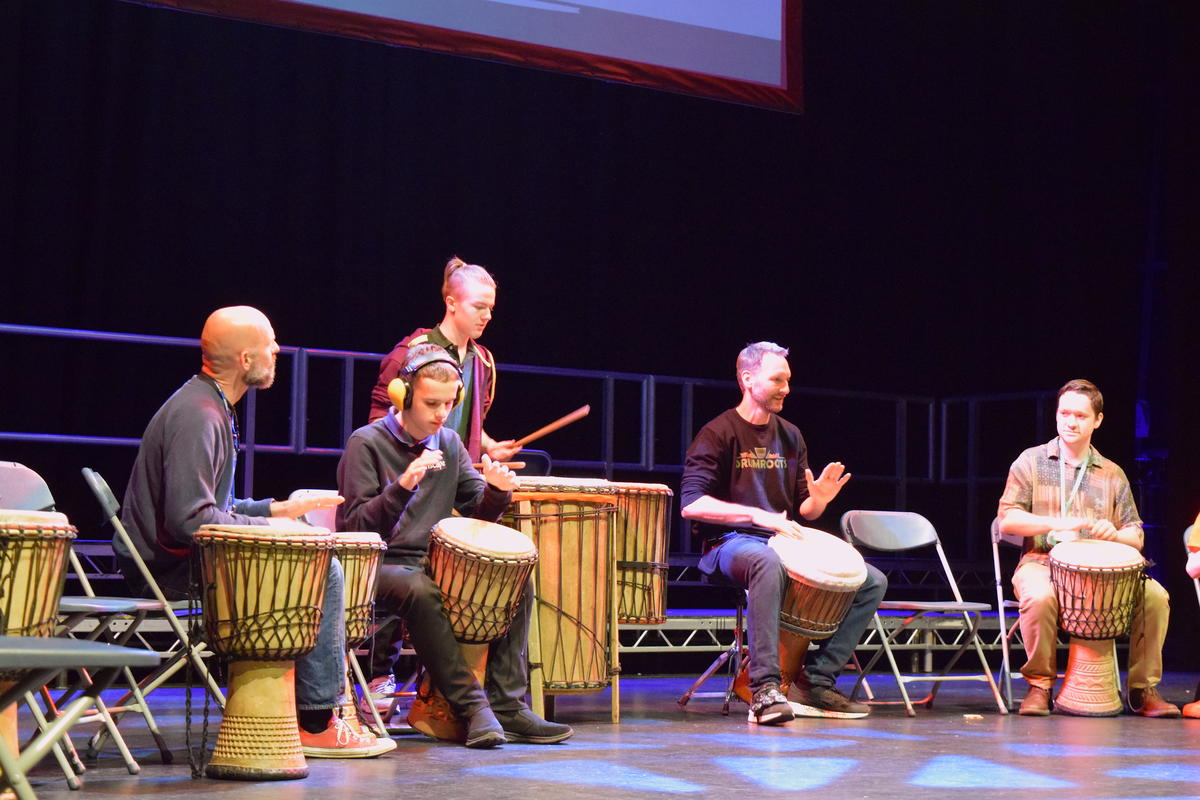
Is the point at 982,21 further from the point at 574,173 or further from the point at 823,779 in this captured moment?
the point at 823,779

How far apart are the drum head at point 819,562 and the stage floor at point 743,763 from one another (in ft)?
1.68

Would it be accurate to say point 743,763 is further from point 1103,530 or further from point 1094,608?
point 1103,530

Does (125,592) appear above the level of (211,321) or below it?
below

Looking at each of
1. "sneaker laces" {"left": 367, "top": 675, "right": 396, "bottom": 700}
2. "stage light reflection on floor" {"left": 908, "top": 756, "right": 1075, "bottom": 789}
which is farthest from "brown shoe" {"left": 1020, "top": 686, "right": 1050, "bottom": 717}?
"sneaker laces" {"left": 367, "top": 675, "right": 396, "bottom": 700}

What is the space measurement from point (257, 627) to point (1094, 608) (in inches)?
135

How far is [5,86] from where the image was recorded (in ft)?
21.3

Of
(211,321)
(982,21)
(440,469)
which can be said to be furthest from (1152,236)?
(211,321)

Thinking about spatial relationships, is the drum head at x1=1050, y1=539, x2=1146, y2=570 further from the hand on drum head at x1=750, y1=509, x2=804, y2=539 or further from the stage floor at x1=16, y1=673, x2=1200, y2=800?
the hand on drum head at x1=750, y1=509, x2=804, y2=539

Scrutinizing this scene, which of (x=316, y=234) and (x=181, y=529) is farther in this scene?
(x=316, y=234)

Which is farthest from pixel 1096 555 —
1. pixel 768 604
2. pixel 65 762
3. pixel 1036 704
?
pixel 65 762

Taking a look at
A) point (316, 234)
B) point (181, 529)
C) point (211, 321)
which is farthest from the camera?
point (316, 234)

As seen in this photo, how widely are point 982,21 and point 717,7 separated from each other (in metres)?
2.23

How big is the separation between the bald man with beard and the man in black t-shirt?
5.83ft

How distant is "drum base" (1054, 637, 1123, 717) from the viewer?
5746 millimetres
